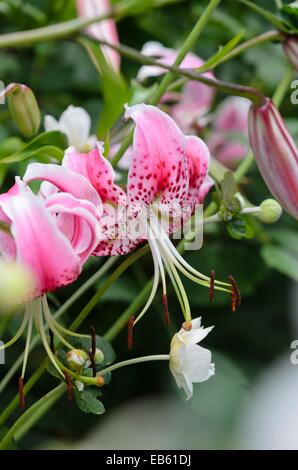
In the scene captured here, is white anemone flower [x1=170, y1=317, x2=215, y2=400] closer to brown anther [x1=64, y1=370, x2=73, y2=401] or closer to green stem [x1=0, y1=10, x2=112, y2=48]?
brown anther [x1=64, y1=370, x2=73, y2=401]

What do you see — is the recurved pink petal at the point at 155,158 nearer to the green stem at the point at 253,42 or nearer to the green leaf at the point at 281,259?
the green stem at the point at 253,42

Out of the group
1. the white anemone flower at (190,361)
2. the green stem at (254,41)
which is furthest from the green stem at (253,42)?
the white anemone flower at (190,361)

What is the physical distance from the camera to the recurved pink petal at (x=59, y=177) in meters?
0.49

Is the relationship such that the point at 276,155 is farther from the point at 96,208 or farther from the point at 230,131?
the point at 230,131

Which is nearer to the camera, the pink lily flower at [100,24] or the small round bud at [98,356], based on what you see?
the small round bud at [98,356]

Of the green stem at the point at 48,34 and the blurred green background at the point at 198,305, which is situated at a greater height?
the green stem at the point at 48,34

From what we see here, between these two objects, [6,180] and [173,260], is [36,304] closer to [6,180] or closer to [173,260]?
[173,260]

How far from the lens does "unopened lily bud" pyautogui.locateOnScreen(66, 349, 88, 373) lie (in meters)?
0.52

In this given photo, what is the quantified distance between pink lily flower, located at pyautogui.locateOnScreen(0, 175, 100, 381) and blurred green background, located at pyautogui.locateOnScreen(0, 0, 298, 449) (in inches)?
7.0

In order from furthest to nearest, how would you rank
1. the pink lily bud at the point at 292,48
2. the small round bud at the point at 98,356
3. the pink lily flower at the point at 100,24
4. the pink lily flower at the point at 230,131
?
1. the pink lily flower at the point at 230,131
2. the pink lily flower at the point at 100,24
3. the pink lily bud at the point at 292,48
4. the small round bud at the point at 98,356

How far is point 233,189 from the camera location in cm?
61

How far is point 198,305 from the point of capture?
2.89 ft

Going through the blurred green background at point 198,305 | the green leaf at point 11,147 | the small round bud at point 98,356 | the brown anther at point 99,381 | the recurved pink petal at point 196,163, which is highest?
the recurved pink petal at point 196,163

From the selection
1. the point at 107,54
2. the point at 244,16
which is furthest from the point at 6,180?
the point at 244,16
